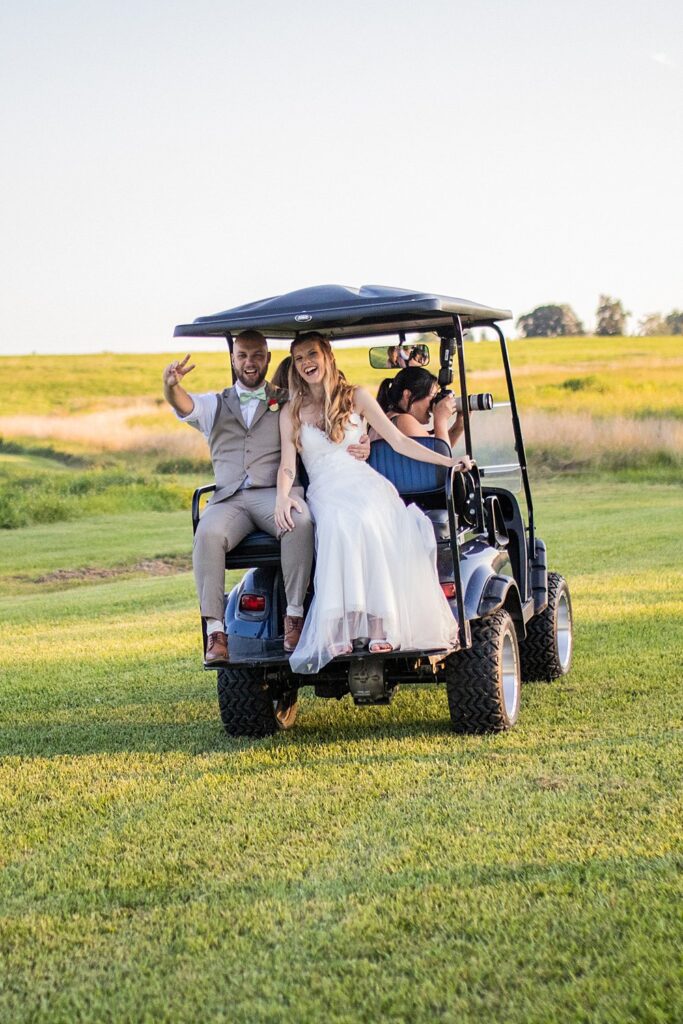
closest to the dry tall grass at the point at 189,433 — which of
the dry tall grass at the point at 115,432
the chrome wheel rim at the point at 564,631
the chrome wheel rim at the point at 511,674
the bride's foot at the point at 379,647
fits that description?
the dry tall grass at the point at 115,432

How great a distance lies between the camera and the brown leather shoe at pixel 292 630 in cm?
601

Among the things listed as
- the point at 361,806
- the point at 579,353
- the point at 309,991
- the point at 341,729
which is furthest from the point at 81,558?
the point at 579,353

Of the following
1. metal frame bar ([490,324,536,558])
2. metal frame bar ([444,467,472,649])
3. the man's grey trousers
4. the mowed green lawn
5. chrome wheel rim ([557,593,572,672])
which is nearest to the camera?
the mowed green lawn

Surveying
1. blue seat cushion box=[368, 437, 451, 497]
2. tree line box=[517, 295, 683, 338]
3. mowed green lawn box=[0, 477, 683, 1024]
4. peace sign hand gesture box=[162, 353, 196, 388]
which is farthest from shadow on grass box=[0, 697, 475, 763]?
tree line box=[517, 295, 683, 338]

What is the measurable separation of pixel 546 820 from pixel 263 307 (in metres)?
2.71

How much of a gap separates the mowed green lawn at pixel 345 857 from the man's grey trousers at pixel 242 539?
72 centimetres

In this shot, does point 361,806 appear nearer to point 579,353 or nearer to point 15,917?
point 15,917

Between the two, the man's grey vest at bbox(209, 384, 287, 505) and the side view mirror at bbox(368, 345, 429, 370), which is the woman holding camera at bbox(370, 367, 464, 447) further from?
the man's grey vest at bbox(209, 384, 287, 505)

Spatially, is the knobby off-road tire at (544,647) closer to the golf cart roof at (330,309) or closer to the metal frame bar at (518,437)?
the metal frame bar at (518,437)

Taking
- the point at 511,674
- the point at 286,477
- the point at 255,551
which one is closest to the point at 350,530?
the point at 286,477

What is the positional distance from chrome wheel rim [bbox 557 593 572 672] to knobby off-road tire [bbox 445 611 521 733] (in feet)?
5.73

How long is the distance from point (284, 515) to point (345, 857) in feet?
6.05

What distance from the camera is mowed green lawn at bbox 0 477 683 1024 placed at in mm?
3531

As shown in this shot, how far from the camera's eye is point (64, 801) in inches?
219
